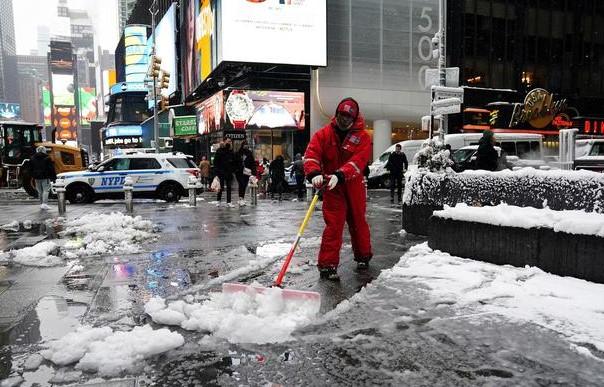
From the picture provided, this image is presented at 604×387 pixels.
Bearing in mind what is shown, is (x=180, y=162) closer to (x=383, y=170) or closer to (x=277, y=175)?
(x=277, y=175)

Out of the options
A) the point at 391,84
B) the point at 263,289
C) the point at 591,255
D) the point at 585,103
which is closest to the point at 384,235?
the point at 591,255

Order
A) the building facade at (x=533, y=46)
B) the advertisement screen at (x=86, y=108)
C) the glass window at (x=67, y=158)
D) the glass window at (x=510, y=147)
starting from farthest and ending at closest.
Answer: the advertisement screen at (x=86, y=108), the building facade at (x=533, y=46), the glass window at (x=67, y=158), the glass window at (x=510, y=147)

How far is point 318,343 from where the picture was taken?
139 inches

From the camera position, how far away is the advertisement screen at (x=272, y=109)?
1180 inches

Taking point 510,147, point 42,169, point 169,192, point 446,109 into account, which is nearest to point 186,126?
point 169,192

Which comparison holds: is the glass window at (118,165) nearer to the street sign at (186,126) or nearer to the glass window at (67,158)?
the glass window at (67,158)

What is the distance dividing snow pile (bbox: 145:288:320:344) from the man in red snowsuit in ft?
4.56

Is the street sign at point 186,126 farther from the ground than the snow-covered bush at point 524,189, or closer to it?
farther from the ground

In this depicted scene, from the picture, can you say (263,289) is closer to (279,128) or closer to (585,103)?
(279,128)

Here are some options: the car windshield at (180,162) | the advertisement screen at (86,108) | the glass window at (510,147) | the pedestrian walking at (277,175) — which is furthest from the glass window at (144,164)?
the advertisement screen at (86,108)

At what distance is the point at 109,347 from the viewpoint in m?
3.31

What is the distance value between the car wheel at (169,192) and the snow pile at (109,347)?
13.4 meters

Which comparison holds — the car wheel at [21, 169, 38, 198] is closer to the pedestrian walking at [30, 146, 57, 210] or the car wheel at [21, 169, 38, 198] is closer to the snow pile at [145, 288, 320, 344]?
the pedestrian walking at [30, 146, 57, 210]

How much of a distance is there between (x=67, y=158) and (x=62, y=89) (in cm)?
15977
